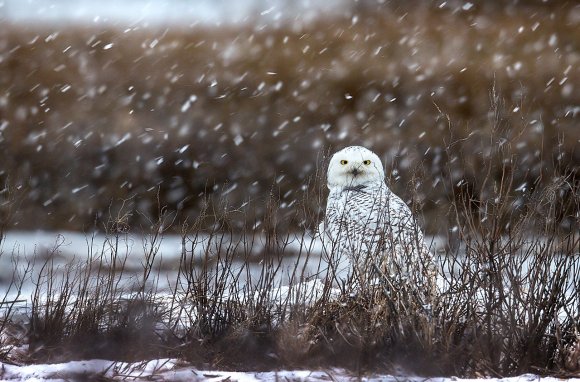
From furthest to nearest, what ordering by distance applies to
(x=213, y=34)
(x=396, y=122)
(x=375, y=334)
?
1. (x=213, y=34)
2. (x=396, y=122)
3. (x=375, y=334)

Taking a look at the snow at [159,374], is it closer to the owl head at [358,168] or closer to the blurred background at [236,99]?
the owl head at [358,168]

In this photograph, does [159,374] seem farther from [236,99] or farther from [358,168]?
[236,99]

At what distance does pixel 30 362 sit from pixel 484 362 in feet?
7.36

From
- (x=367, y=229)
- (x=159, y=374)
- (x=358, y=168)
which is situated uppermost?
(x=358, y=168)

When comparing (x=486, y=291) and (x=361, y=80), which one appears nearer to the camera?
(x=486, y=291)

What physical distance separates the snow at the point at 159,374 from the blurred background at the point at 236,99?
14.2ft

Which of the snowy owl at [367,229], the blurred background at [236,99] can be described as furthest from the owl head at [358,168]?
the blurred background at [236,99]

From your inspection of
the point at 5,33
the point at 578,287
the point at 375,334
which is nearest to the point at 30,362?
the point at 375,334

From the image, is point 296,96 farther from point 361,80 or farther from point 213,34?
point 213,34

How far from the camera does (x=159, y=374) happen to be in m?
3.32

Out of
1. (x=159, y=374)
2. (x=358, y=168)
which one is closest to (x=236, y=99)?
(x=358, y=168)

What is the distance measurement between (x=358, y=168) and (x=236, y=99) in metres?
3.43

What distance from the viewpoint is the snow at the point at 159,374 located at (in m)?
3.22

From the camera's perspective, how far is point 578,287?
3.69m
